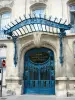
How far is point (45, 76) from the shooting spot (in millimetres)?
14836

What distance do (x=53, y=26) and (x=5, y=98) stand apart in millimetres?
5329

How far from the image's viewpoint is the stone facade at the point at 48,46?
45.6ft

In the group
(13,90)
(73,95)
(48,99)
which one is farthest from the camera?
(13,90)

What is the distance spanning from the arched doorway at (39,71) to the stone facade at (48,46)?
1.38ft

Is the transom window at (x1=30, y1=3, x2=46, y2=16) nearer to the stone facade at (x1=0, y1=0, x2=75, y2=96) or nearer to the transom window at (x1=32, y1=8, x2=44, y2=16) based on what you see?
the transom window at (x1=32, y1=8, x2=44, y2=16)

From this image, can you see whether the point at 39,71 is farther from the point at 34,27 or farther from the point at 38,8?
the point at 38,8

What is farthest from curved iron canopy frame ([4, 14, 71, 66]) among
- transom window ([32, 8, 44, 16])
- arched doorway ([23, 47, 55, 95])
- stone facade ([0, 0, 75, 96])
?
transom window ([32, 8, 44, 16])

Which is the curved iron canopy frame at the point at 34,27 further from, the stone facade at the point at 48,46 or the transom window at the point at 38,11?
the transom window at the point at 38,11

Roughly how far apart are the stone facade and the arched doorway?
1.38 feet

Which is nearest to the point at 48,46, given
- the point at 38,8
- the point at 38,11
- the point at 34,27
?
the point at 34,27

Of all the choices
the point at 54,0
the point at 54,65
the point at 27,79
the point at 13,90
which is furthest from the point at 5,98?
the point at 54,0

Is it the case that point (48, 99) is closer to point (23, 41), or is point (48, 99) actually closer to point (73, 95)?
point (73, 95)

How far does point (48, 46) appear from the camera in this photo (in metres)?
14.9

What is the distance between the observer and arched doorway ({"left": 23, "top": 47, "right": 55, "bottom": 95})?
1463 cm
